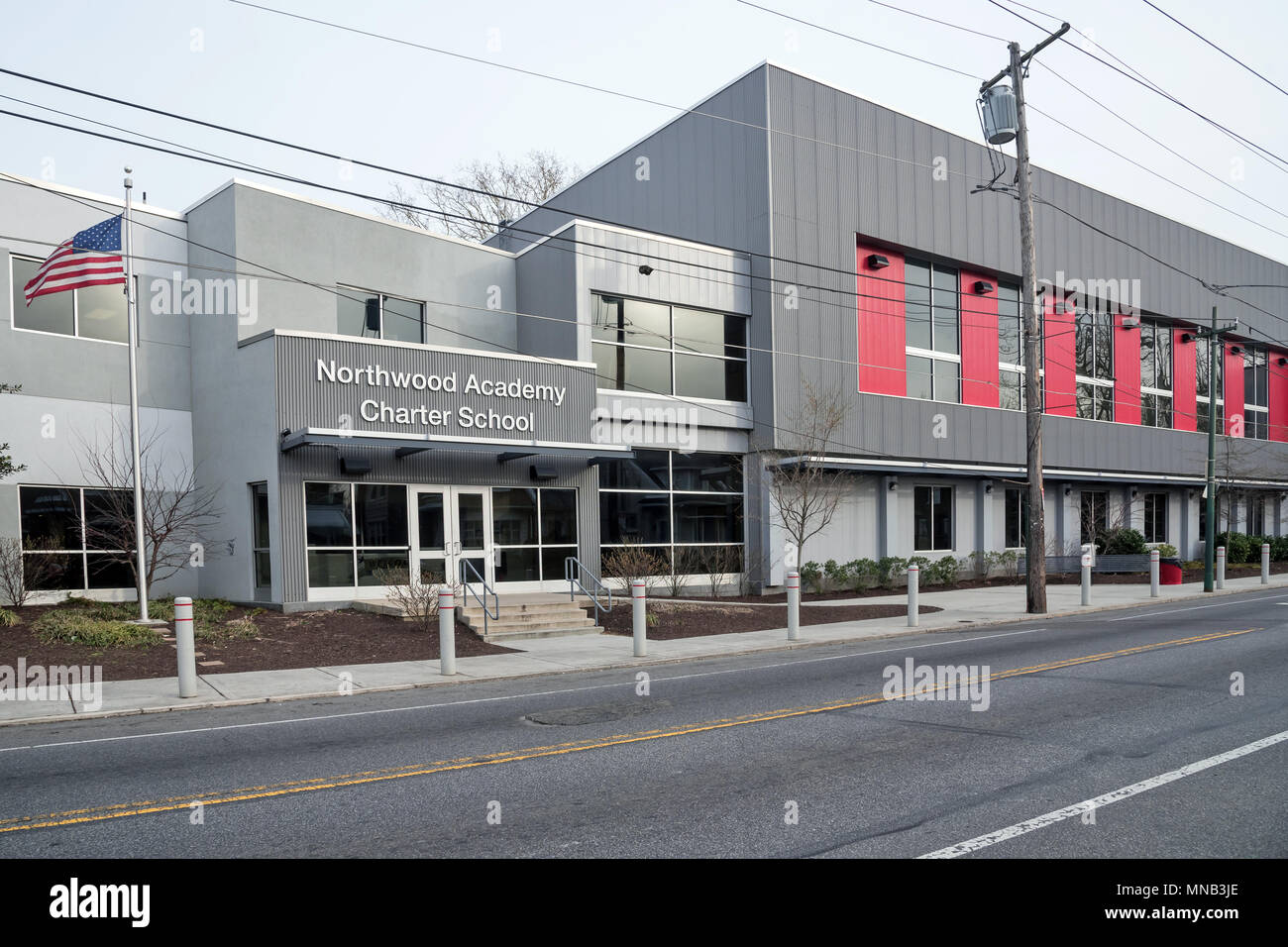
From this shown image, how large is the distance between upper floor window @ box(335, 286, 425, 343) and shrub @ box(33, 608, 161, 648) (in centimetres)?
910

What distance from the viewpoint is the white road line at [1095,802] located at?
516 centimetres

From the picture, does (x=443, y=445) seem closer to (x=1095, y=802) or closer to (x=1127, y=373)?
(x=1095, y=802)

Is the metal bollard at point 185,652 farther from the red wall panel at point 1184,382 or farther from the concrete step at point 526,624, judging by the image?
the red wall panel at point 1184,382

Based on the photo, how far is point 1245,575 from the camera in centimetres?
3303

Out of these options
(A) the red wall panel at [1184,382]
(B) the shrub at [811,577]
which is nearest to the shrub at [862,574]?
(B) the shrub at [811,577]

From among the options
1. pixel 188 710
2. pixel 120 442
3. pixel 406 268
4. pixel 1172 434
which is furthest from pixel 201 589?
pixel 1172 434

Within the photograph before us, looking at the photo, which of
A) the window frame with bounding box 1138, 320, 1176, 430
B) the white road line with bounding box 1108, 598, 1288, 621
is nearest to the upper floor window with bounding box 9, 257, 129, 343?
the white road line with bounding box 1108, 598, 1288, 621

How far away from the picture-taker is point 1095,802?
5965 millimetres

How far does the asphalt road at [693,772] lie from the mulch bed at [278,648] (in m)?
3.08

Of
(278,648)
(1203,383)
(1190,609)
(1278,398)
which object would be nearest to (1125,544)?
(1203,383)

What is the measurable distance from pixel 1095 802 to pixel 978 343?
90.8 ft

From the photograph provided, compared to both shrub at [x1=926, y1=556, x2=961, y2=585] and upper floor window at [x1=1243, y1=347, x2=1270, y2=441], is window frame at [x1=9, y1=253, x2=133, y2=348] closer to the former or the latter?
shrub at [x1=926, y1=556, x2=961, y2=585]

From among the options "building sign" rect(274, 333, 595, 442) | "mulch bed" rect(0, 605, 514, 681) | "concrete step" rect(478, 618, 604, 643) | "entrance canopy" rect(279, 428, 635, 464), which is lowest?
"concrete step" rect(478, 618, 604, 643)

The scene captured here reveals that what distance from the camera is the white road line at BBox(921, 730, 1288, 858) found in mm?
5156
